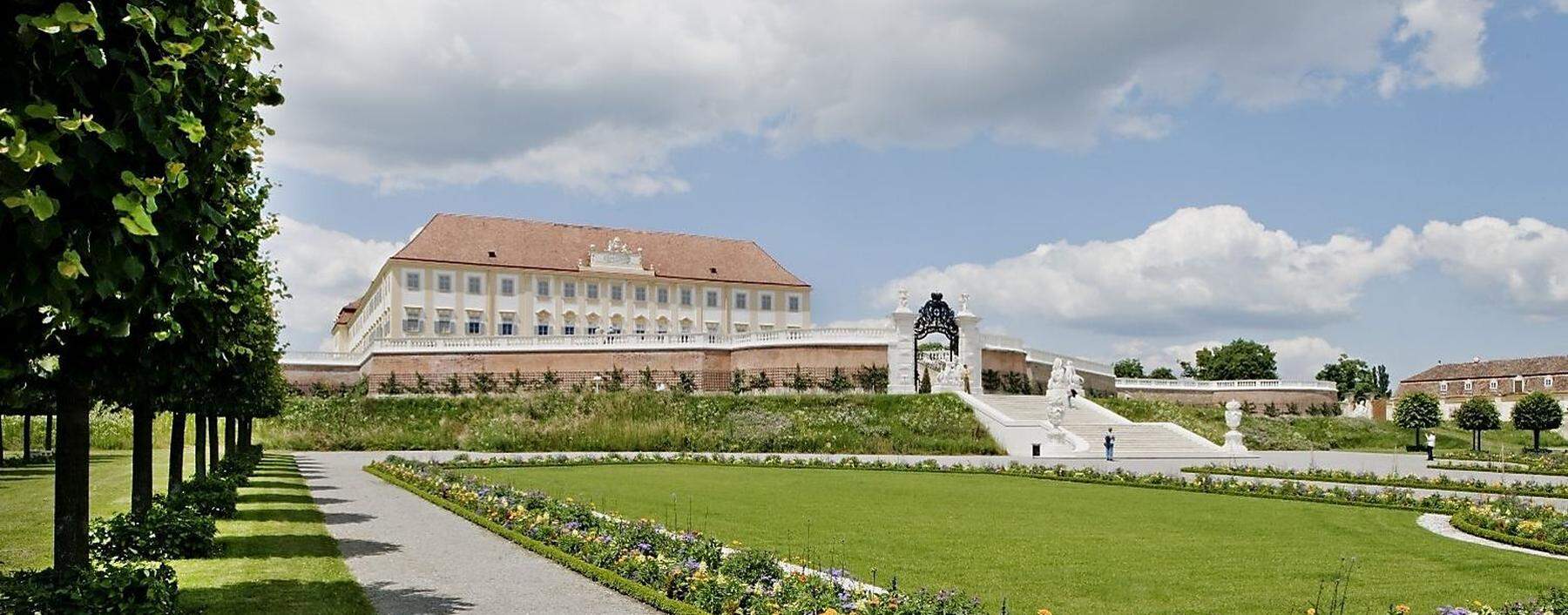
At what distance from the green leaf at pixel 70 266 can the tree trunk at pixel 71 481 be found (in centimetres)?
414

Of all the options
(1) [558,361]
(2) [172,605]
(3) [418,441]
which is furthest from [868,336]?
(2) [172,605]

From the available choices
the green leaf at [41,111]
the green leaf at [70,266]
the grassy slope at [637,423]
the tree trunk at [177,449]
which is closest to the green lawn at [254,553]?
the tree trunk at [177,449]

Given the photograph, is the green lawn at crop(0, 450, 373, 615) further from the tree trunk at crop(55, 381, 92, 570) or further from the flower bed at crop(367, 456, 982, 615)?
the flower bed at crop(367, 456, 982, 615)

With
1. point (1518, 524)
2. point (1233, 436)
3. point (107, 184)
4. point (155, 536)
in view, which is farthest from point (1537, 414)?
point (107, 184)

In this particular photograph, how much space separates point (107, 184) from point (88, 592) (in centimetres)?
406

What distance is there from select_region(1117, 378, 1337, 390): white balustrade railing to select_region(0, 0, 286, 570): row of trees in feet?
207

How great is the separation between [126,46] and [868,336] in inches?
1772

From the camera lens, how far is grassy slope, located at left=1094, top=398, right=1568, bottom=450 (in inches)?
1826

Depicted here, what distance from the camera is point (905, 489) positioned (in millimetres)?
22484

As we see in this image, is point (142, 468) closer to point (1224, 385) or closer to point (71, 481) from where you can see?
point (71, 481)

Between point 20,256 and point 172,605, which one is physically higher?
point 20,256

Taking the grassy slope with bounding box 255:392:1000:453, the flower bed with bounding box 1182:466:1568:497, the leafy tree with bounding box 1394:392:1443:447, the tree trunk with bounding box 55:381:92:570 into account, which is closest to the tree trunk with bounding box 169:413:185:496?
the tree trunk with bounding box 55:381:92:570

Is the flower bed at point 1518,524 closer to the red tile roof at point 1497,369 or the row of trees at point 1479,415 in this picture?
the row of trees at point 1479,415

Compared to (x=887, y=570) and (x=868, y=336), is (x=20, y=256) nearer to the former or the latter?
(x=887, y=570)
